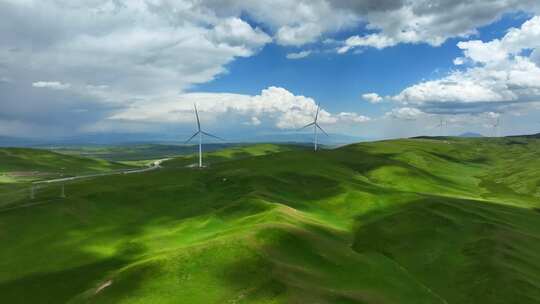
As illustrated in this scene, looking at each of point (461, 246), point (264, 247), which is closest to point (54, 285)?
point (264, 247)

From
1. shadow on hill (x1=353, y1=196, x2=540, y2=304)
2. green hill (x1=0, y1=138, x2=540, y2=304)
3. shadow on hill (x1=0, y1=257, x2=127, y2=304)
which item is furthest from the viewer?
shadow on hill (x1=353, y1=196, x2=540, y2=304)

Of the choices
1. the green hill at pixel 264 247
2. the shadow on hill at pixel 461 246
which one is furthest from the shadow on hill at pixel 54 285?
the shadow on hill at pixel 461 246

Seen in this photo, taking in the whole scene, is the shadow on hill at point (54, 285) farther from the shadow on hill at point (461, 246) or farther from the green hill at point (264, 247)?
the shadow on hill at point (461, 246)

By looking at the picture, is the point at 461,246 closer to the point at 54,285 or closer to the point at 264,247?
the point at 264,247

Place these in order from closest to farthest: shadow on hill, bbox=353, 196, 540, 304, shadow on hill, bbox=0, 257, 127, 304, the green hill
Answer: the green hill, shadow on hill, bbox=0, 257, 127, 304, shadow on hill, bbox=353, 196, 540, 304

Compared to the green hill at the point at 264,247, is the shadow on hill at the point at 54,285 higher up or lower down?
lower down

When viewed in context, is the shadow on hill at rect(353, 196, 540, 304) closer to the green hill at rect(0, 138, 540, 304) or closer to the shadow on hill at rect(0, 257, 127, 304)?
the green hill at rect(0, 138, 540, 304)

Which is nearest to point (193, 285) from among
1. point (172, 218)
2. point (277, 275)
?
point (277, 275)

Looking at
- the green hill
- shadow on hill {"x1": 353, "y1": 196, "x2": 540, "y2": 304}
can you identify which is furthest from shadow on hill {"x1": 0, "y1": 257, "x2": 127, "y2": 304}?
shadow on hill {"x1": 353, "y1": 196, "x2": 540, "y2": 304}

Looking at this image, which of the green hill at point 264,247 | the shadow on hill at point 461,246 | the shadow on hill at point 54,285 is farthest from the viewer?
the shadow on hill at point 461,246

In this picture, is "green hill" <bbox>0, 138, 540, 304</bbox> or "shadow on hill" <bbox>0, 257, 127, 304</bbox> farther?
"shadow on hill" <bbox>0, 257, 127, 304</bbox>
